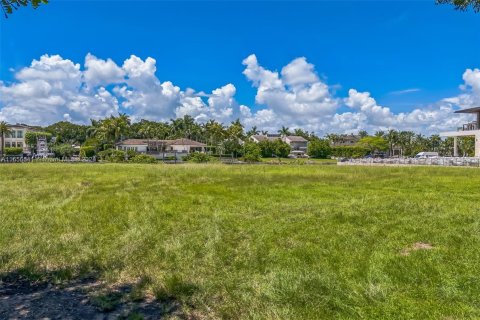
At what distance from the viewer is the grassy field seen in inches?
233

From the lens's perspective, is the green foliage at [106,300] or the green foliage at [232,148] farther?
the green foliage at [232,148]

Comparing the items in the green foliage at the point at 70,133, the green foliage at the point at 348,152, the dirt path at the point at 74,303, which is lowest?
the dirt path at the point at 74,303

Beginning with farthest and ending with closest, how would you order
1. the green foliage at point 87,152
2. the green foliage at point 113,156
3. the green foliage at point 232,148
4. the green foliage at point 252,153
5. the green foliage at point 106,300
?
the green foliage at point 232,148
the green foliage at point 87,152
the green foliage at point 252,153
the green foliage at point 113,156
the green foliage at point 106,300

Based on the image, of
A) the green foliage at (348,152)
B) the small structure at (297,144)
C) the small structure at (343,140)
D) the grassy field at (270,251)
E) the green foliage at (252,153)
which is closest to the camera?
the grassy field at (270,251)

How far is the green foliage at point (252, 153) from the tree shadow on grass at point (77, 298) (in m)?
75.6

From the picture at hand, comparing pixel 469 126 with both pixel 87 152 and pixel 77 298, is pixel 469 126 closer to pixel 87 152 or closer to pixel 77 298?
pixel 77 298

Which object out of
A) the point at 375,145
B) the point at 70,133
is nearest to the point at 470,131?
the point at 375,145

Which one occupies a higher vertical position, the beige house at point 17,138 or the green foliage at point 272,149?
the beige house at point 17,138

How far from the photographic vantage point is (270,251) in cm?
851

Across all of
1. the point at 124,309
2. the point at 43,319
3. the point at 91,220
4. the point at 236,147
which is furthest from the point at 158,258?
the point at 236,147

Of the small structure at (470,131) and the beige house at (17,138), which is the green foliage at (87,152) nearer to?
the beige house at (17,138)

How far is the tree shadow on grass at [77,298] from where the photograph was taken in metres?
5.50

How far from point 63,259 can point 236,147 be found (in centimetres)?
9077

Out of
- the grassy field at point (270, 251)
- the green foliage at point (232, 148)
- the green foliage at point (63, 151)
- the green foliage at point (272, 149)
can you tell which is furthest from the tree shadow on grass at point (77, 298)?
the green foliage at point (272, 149)
